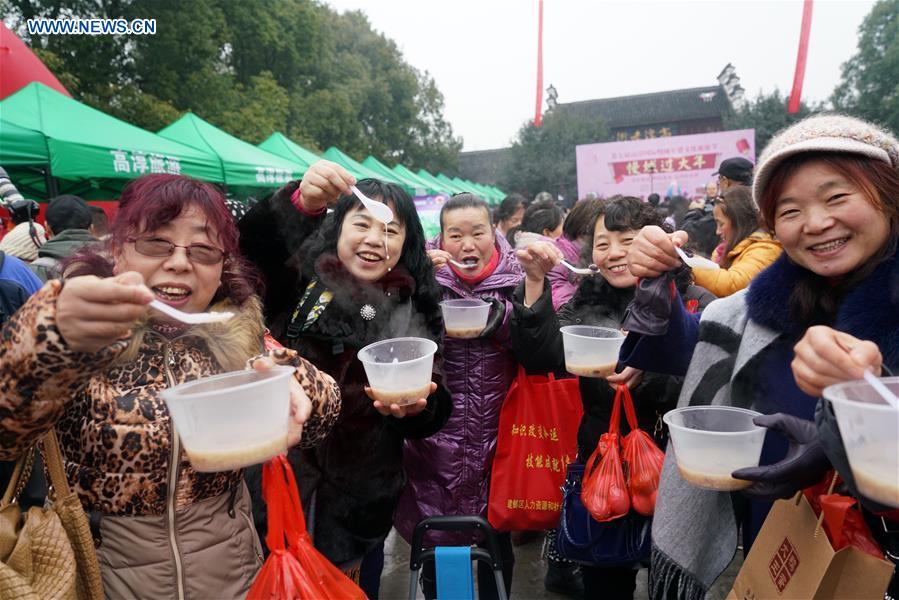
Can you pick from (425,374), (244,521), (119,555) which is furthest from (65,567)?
(425,374)

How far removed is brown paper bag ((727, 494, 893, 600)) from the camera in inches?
51.2

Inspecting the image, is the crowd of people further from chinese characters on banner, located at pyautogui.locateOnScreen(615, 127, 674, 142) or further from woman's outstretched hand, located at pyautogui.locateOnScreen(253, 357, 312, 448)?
chinese characters on banner, located at pyautogui.locateOnScreen(615, 127, 674, 142)

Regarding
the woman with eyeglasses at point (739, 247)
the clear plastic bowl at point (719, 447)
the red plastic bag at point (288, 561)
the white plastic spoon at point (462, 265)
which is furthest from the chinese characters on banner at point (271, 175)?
the clear plastic bowl at point (719, 447)

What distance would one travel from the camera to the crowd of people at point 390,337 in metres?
1.37

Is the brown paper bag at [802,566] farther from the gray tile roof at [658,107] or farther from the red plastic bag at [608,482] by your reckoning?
the gray tile roof at [658,107]

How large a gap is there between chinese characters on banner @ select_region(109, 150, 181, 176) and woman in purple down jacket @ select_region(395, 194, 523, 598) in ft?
19.4

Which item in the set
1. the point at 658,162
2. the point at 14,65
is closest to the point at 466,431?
the point at 14,65

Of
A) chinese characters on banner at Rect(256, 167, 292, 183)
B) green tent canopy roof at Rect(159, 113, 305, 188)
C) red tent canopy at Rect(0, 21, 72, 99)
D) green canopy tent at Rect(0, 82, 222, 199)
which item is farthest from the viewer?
chinese characters on banner at Rect(256, 167, 292, 183)

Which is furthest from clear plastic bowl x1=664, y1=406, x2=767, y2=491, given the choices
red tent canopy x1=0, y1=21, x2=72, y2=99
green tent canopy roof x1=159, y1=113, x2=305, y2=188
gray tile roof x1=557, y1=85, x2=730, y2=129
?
gray tile roof x1=557, y1=85, x2=730, y2=129

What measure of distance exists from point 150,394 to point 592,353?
1668 mm

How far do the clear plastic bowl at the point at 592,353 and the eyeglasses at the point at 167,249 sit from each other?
1472 mm

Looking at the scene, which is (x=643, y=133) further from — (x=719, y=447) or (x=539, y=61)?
(x=719, y=447)

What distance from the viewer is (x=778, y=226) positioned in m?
1.62

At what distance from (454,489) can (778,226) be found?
1861 mm
